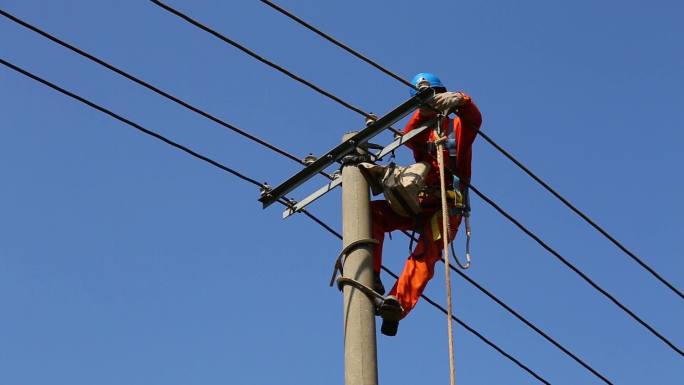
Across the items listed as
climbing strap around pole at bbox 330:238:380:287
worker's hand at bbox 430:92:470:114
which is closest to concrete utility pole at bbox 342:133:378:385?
climbing strap around pole at bbox 330:238:380:287

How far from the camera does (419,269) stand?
25.2 feet

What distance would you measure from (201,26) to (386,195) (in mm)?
1531

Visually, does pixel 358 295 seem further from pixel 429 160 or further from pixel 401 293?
A: pixel 429 160

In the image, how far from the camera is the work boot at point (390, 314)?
22.2 ft

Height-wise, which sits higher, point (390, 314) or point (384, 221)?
point (384, 221)

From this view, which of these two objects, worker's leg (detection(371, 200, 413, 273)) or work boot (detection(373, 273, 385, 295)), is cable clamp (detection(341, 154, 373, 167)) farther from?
worker's leg (detection(371, 200, 413, 273))

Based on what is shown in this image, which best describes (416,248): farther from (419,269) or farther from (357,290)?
(357,290)

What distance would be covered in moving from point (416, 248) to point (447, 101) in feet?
3.27

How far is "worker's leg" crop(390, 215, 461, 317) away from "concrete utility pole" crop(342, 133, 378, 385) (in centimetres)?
80

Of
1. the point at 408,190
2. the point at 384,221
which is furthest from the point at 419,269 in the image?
the point at 408,190

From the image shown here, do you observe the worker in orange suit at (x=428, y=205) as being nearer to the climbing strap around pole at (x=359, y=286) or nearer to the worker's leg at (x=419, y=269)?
the worker's leg at (x=419, y=269)

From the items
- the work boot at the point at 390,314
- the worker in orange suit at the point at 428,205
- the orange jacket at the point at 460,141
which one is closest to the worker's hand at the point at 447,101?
the worker in orange suit at the point at 428,205

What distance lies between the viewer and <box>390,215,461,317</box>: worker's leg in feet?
24.7

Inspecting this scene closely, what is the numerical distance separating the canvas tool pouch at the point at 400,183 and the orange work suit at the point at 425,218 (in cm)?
12
